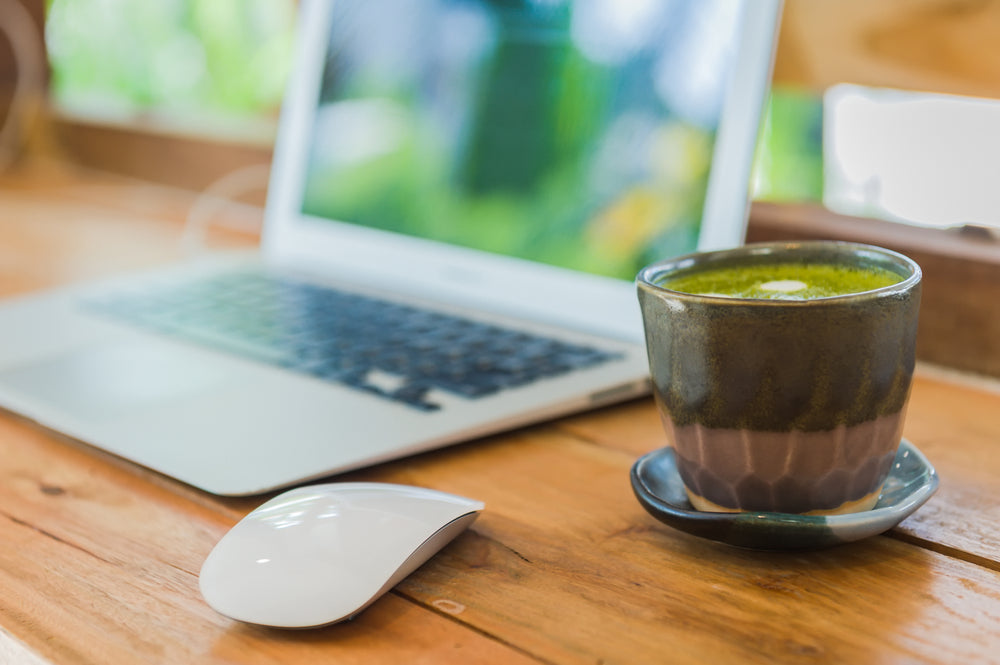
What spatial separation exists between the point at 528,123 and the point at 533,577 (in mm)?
456

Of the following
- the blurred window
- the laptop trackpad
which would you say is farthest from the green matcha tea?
the blurred window

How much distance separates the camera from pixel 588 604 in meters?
0.42

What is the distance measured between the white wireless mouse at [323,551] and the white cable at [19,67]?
1.56 metres

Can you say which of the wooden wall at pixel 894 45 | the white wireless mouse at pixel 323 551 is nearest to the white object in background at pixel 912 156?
the wooden wall at pixel 894 45

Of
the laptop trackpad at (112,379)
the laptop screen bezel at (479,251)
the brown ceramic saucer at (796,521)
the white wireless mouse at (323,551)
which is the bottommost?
the laptop trackpad at (112,379)

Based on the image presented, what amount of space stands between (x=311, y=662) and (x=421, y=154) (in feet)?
1.88

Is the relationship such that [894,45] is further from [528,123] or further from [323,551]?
[323,551]

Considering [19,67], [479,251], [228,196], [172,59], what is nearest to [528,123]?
[479,251]

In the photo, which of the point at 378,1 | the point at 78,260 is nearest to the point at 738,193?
the point at 378,1

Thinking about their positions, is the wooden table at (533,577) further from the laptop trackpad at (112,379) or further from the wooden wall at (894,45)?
the wooden wall at (894,45)

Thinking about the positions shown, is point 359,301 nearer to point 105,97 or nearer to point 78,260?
point 78,260

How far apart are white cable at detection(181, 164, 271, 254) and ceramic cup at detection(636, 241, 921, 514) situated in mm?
952

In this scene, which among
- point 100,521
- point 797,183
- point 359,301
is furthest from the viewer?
point 797,183

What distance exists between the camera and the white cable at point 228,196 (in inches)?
51.9
